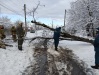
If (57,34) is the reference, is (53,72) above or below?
below

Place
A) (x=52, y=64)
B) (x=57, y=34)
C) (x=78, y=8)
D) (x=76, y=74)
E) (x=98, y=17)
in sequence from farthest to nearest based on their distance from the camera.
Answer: (x=78, y=8), (x=98, y=17), (x=57, y=34), (x=52, y=64), (x=76, y=74)

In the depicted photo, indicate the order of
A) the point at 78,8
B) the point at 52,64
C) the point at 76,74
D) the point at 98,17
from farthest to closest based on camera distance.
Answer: the point at 78,8 < the point at 98,17 < the point at 52,64 < the point at 76,74

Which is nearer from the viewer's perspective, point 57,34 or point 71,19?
point 57,34

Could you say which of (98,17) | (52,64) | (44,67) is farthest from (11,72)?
(98,17)

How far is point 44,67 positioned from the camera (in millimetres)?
10961

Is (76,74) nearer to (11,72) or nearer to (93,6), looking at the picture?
(11,72)

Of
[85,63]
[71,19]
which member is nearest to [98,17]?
[71,19]

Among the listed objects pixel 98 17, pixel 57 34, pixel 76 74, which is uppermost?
pixel 98 17

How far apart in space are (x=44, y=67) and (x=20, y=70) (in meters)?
1.24

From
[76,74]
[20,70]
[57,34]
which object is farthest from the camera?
[57,34]

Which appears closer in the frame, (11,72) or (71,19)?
(11,72)

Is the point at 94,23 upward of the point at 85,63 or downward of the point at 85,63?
upward

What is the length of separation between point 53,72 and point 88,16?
22602mm

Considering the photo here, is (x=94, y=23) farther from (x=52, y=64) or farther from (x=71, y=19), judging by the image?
(x=52, y=64)
